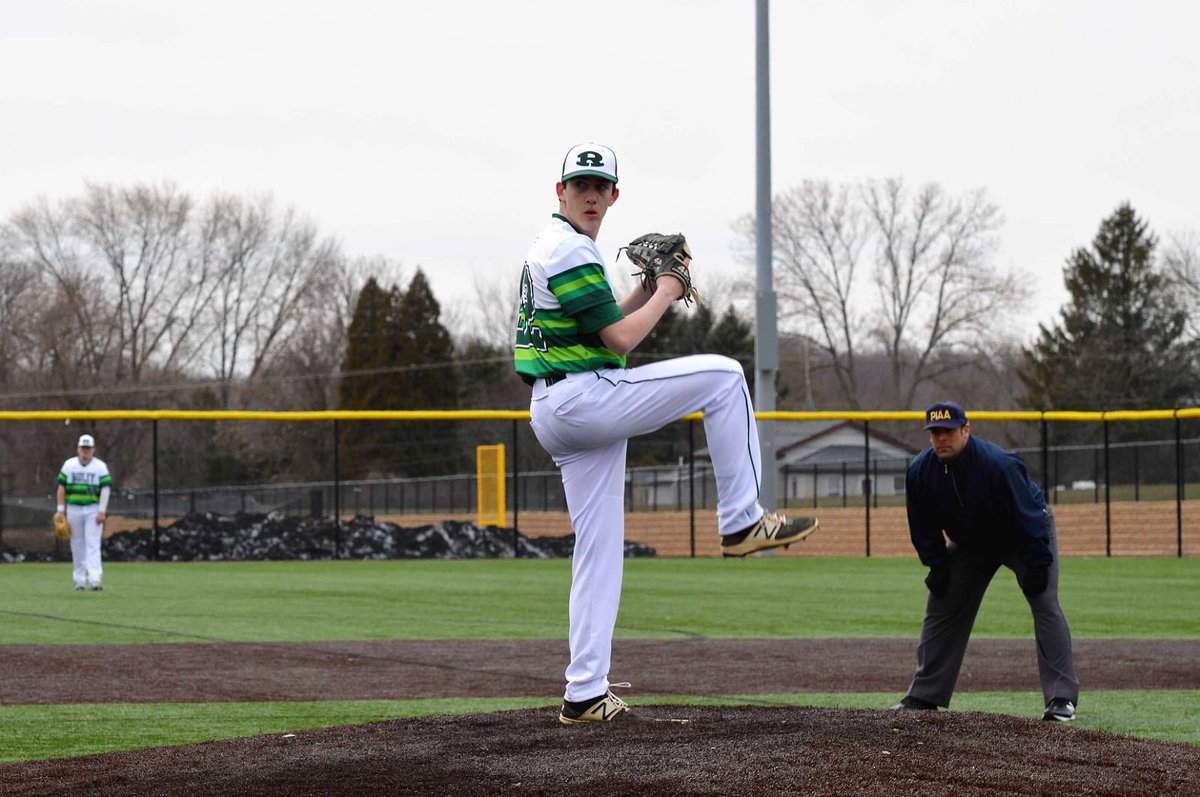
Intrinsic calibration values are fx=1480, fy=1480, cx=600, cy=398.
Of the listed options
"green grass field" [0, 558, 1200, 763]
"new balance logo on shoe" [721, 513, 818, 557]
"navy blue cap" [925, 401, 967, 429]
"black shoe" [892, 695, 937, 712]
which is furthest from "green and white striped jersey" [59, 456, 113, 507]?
"new balance logo on shoe" [721, 513, 818, 557]

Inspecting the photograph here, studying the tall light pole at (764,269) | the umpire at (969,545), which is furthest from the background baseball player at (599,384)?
the tall light pole at (764,269)

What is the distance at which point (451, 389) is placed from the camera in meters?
65.4

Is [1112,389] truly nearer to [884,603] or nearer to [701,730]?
[884,603]

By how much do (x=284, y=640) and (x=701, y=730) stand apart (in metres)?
7.47

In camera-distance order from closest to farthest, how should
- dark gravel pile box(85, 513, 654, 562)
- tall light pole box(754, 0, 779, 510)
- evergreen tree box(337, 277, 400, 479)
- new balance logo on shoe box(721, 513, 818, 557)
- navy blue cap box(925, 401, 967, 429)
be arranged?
new balance logo on shoe box(721, 513, 818, 557) → navy blue cap box(925, 401, 967, 429) → tall light pole box(754, 0, 779, 510) → dark gravel pile box(85, 513, 654, 562) → evergreen tree box(337, 277, 400, 479)

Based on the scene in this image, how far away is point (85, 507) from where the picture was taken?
18891 millimetres

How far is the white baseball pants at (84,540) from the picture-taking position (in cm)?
1850

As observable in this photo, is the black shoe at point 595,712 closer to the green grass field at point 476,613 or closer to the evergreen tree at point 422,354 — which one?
the green grass field at point 476,613

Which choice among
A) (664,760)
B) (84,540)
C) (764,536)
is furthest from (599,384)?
(84,540)

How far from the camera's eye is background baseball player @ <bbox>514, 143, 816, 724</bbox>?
228 inches

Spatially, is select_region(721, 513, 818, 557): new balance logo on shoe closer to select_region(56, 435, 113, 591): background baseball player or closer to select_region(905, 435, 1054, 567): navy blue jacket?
select_region(905, 435, 1054, 567): navy blue jacket

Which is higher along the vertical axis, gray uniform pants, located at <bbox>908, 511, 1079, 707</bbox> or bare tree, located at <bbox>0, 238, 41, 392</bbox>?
bare tree, located at <bbox>0, 238, 41, 392</bbox>

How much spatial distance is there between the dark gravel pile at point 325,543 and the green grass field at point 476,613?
2.61 metres

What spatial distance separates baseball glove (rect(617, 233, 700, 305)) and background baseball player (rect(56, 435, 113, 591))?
46.4 feet
